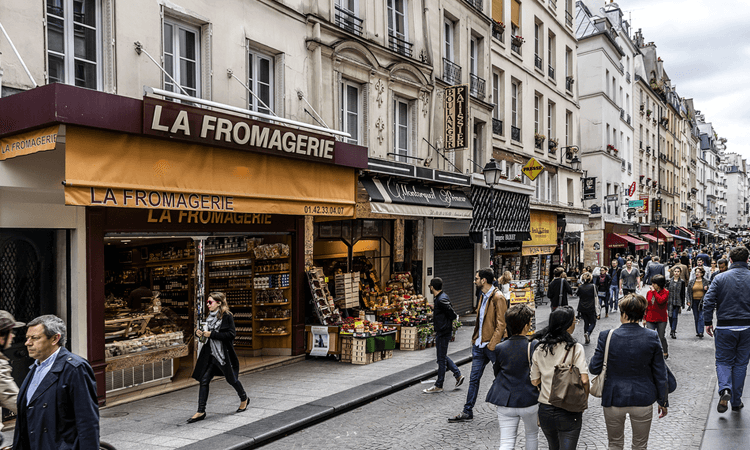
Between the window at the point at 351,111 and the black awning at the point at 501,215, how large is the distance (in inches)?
188

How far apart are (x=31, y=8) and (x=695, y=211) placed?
245ft

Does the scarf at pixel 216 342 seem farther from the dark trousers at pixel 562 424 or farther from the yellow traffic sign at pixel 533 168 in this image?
the yellow traffic sign at pixel 533 168

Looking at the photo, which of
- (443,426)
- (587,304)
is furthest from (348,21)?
(443,426)

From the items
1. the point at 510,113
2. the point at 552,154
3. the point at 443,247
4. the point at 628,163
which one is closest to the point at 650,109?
the point at 628,163

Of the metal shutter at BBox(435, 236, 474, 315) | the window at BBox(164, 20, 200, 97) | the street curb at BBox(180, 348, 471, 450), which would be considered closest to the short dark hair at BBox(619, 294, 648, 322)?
the street curb at BBox(180, 348, 471, 450)

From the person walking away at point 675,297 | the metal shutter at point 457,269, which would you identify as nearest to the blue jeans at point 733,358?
the person walking away at point 675,297

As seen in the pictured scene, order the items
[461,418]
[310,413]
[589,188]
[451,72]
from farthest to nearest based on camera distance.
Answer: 1. [589,188]
2. [451,72]
3. [310,413]
4. [461,418]

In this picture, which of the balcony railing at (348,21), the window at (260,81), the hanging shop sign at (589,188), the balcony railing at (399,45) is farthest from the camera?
the hanging shop sign at (589,188)

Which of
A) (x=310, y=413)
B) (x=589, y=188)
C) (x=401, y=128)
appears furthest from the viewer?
(x=589, y=188)

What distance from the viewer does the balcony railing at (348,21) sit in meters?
13.1

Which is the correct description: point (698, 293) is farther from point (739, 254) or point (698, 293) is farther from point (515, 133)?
point (515, 133)

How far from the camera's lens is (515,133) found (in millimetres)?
22578

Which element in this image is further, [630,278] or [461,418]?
[630,278]

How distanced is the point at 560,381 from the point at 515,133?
19.3m
